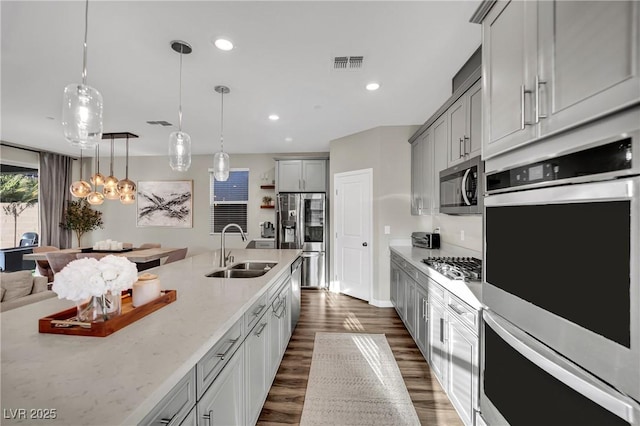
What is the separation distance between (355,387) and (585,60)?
244 centimetres

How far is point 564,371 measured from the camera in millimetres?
903

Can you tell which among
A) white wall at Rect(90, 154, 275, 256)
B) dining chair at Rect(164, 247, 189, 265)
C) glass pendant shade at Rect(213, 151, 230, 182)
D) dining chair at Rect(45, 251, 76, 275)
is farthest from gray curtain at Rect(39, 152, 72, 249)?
glass pendant shade at Rect(213, 151, 230, 182)

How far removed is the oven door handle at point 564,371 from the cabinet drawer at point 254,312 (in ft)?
4.14

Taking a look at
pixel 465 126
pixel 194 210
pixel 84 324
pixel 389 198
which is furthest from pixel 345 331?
pixel 194 210

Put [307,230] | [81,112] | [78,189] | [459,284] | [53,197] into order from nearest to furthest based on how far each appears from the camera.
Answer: [81,112]
[459,284]
[78,189]
[307,230]
[53,197]

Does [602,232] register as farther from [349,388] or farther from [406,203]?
[406,203]

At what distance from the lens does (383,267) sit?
438 centimetres

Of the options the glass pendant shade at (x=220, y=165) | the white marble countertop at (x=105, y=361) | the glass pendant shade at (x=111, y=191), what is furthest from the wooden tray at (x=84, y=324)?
the glass pendant shade at (x=111, y=191)

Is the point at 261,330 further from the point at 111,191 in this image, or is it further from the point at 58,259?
the point at 58,259

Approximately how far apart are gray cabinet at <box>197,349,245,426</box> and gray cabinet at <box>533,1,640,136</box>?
1.62 m

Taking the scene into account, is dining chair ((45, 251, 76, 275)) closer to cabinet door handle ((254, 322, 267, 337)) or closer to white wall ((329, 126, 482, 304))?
cabinet door handle ((254, 322, 267, 337))

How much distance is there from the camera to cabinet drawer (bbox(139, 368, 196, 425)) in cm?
82

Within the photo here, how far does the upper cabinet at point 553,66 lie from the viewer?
0.74 m

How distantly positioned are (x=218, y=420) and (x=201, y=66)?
2712 mm
